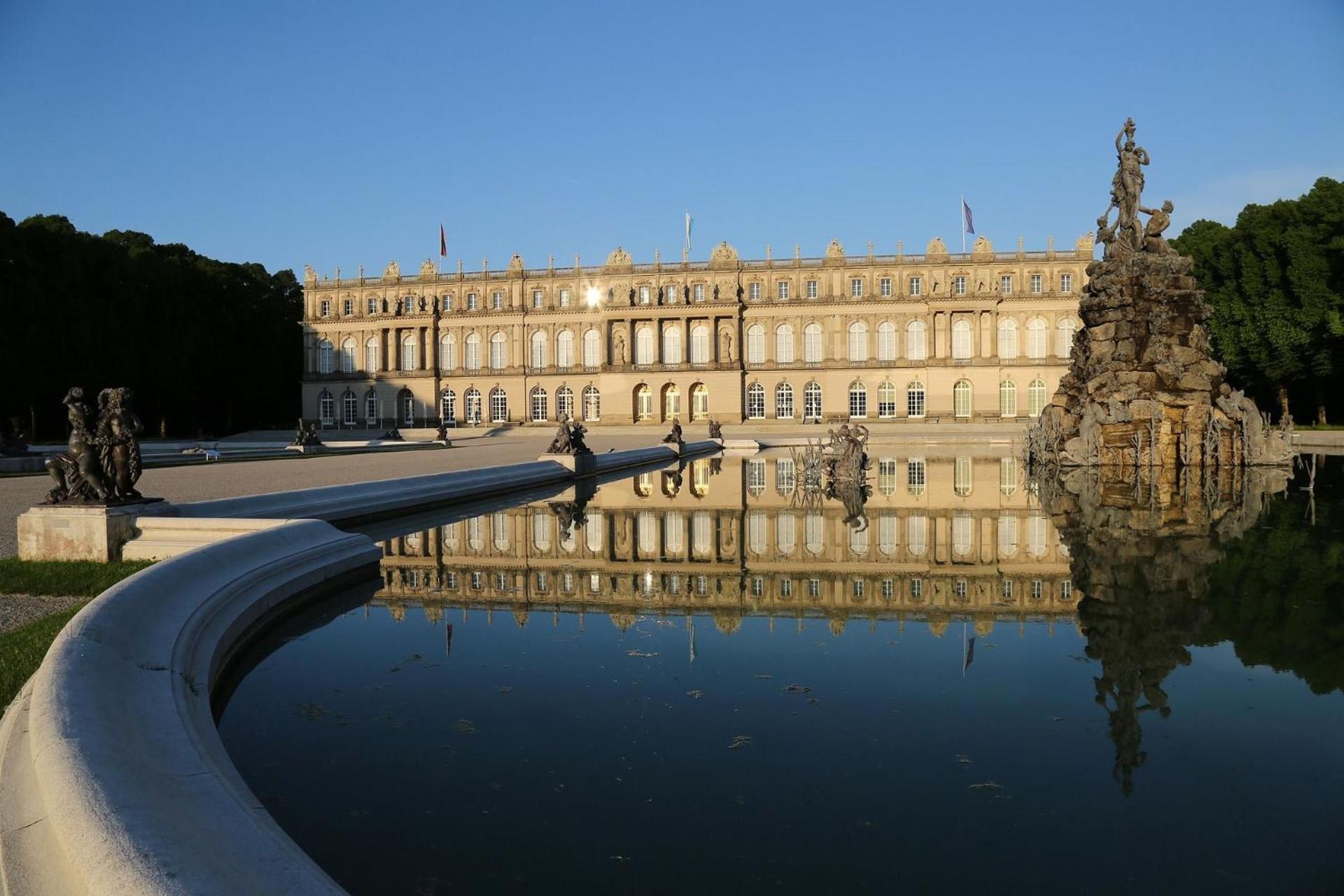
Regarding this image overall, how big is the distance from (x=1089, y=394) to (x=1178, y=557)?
47.0ft

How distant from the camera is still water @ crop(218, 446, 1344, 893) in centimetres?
339

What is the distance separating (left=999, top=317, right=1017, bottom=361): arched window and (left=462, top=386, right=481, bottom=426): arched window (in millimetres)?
39304

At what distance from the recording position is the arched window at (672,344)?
7044cm

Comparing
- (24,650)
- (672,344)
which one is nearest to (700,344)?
(672,344)

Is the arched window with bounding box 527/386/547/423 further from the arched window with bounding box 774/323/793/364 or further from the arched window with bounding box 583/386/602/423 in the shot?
the arched window with bounding box 774/323/793/364

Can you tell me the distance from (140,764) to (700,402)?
6739 cm

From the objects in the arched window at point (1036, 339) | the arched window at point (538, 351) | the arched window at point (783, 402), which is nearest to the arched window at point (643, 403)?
the arched window at point (538, 351)

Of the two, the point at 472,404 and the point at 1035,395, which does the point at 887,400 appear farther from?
the point at 472,404

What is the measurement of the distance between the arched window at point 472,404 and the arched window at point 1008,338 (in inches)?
1547

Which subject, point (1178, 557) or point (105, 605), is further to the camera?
point (1178, 557)

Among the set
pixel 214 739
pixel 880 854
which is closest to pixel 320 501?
pixel 214 739

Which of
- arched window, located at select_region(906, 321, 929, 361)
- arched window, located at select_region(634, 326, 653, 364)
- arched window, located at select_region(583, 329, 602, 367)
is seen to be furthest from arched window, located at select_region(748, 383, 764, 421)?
arched window, located at select_region(583, 329, 602, 367)

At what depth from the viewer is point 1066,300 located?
218ft

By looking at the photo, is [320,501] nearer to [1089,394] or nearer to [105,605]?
[105,605]
